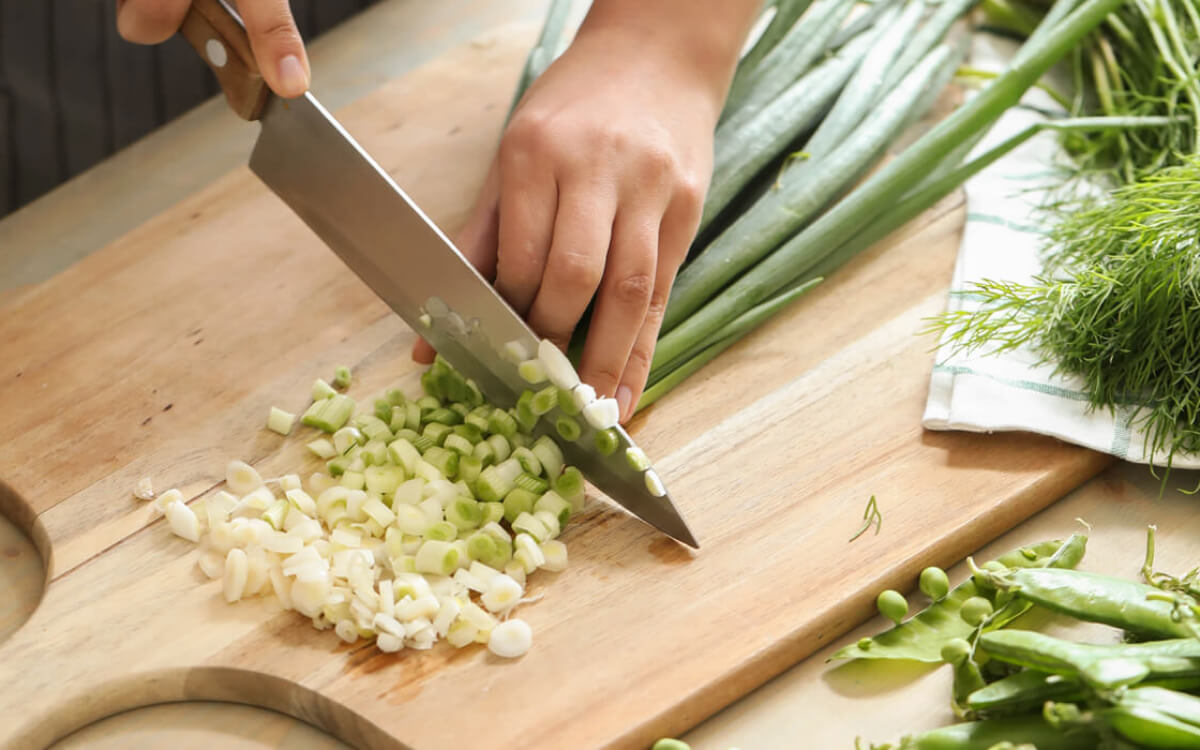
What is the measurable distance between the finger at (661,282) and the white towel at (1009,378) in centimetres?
39

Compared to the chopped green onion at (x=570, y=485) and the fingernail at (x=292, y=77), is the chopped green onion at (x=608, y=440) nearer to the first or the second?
the chopped green onion at (x=570, y=485)

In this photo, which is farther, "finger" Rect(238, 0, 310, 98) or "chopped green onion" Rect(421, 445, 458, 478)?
"chopped green onion" Rect(421, 445, 458, 478)

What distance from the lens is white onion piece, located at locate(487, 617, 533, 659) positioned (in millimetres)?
1346

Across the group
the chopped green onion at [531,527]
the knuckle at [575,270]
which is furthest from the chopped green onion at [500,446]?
the knuckle at [575,270]

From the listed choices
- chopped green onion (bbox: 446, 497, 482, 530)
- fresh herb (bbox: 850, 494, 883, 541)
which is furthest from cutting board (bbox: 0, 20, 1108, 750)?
chopped green onion (bbox: 446, 497, 482, 530)

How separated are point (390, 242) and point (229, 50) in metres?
0.30

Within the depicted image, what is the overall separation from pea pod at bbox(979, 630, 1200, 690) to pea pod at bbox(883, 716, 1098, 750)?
60 mm

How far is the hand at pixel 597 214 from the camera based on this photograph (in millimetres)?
1517

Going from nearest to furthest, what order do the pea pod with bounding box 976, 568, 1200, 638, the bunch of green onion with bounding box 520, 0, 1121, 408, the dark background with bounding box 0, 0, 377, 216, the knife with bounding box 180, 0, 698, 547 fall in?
the pea pod with bounding box 976, 568, 1200, 638 → the knife with bounding box 180, 0, 698, 547 → the bunch of green onion with bounding box 520, 0, 1121, 408 → the dark background with bounding box 0, 0, 377, 216

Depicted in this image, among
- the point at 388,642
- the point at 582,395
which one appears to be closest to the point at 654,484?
the point at 582,395

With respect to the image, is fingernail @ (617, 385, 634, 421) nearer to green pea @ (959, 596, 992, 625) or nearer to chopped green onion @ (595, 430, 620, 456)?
chopped green onion @ (595, 430, 620, 456)

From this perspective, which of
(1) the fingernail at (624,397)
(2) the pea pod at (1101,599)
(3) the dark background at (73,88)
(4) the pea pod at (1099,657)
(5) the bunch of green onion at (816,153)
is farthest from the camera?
(3) the dark background at (73,88)

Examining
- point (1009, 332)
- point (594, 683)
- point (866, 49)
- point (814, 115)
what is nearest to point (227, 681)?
point (594, 683)

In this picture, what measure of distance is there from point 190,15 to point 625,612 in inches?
35.8
